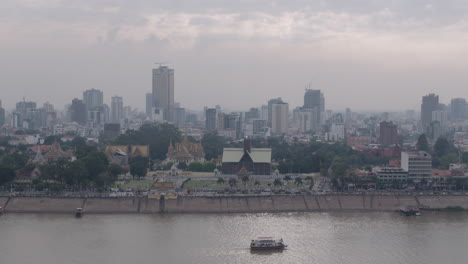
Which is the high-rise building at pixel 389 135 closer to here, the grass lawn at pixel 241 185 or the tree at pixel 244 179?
the grass lawn at pixel 241 185

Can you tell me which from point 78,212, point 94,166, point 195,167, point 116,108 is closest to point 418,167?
point 195,167

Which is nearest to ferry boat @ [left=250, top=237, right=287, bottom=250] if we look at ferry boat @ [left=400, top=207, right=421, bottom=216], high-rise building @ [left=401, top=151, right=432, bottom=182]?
ferry boat @ [left=400, top=207, right=421, bottom=216]

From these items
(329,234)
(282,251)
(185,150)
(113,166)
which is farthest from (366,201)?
(185,150)

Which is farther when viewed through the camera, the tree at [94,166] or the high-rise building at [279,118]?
the high-rise building at [279,118]

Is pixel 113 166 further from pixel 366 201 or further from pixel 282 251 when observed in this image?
pixel 282 251

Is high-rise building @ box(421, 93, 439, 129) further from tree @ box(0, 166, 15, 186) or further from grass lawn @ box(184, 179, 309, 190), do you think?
tree @ box(0, 166, 15, 186)

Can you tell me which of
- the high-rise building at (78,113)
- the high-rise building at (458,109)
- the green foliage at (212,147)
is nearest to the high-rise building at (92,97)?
the high-rise building at (78,113)
